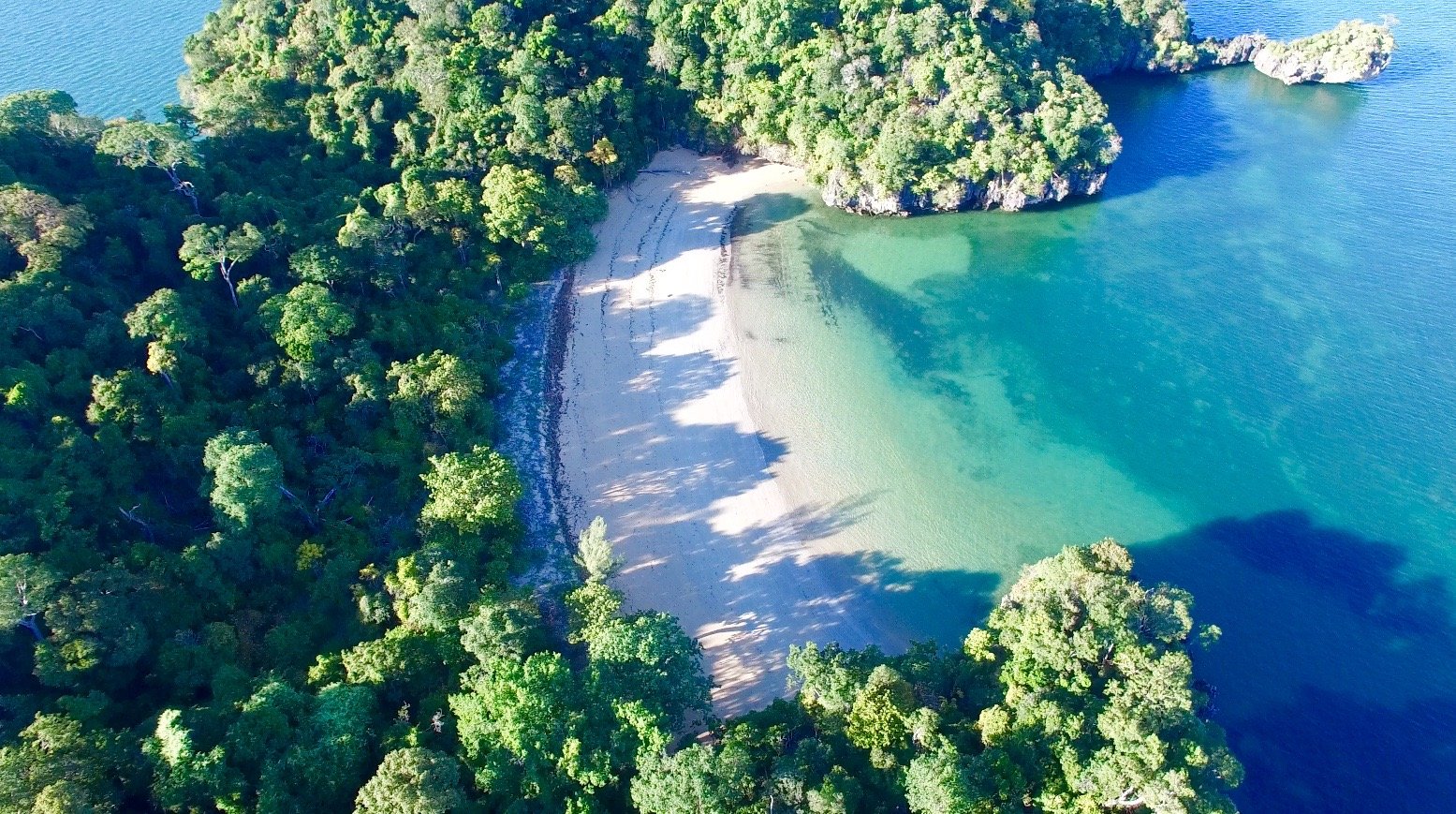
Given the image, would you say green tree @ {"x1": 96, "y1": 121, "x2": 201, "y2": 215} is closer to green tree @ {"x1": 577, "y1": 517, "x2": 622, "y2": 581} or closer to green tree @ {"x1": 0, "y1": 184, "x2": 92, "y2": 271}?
green tree @ {"x1": 0, "y1": 184, "x2": 92, "y2": 271}

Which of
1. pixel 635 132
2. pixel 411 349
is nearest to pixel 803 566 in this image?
pixel 411 349

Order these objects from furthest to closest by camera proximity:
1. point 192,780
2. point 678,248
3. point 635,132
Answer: point 635,132
point 678,248
point 192,780

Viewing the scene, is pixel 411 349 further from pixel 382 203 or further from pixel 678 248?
pixel 678 248

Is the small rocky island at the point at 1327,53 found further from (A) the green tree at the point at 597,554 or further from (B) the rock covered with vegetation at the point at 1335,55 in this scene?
(A) the green tree at the point at 597,554

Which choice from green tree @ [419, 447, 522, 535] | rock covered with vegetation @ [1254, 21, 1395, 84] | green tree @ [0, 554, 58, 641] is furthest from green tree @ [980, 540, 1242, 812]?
rock covered with vegetation @ [1254, 21, 1395, 84]

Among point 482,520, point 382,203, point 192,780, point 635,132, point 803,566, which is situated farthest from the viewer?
point 635,132

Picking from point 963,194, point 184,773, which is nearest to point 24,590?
point 184,773
